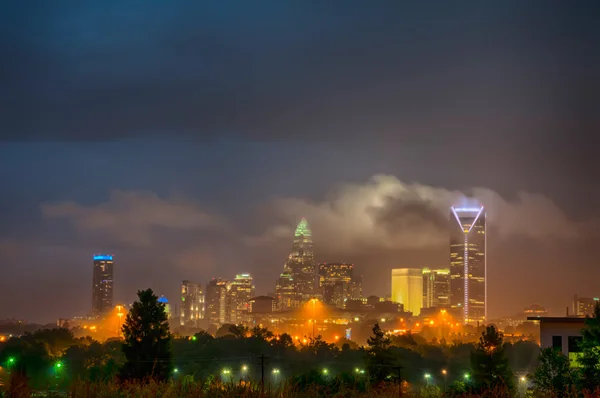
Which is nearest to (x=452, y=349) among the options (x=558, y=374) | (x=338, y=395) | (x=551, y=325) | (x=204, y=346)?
(x=204, y=346)

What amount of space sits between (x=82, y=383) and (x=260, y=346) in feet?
330

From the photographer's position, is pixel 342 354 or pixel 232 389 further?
pixel 342 354

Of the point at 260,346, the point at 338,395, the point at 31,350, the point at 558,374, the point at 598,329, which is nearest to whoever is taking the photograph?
the point at 338,395

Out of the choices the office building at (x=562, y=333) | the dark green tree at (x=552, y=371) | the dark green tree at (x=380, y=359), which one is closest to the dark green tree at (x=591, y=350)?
the dark green tree at (x=552, y=371)

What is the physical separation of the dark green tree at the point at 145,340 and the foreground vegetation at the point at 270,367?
0.07m

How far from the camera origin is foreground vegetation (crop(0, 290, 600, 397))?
25.7m

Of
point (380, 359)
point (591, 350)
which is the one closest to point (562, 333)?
point (380, 359)

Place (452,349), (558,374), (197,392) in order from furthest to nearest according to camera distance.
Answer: (452,349) → (558,374) → (197,392)

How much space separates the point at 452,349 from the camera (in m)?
137

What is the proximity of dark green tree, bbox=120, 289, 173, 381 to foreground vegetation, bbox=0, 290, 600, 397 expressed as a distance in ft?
0.23

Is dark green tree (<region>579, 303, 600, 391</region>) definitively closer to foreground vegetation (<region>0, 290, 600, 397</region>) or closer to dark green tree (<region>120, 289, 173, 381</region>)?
foreground vegetation (<region>0, 290, 600, 397</region>)

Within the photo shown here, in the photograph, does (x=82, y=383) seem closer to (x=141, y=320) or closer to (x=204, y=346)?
(x=141, y=320)

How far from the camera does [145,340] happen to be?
62.0 m

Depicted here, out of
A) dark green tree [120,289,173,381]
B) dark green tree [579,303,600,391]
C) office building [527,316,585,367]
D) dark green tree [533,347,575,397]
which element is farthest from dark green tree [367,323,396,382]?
dark green tree [533,347,575,397]
